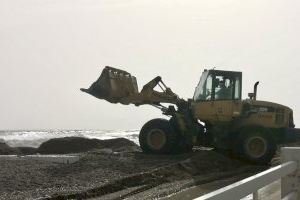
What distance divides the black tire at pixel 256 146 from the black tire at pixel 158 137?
2173 millimetres

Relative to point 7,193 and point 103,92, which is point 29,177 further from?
point 103,92

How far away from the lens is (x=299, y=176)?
5.85 m

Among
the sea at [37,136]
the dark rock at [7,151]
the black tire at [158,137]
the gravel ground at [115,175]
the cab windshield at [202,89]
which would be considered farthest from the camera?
the sea at [37,136]

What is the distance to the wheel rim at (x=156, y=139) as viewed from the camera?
17.7m

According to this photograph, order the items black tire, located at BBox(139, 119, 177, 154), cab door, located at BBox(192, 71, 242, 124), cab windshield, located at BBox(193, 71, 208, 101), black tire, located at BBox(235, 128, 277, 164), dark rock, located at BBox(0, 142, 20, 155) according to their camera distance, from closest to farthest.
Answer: black tire, located at BBox(235, 128, 277, 164) < black tire, located at BBox(139, 119, 177, 154) < cab door, located at BBox(192, 71, 242, 124) < cab windshield, located at BBox(193, 71, 208, 101) < dark rock, located at BBox(0, 142, 20, 155)

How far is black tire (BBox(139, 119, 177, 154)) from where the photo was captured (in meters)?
17.6

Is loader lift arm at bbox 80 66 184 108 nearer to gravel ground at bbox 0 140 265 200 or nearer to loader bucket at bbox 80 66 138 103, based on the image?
loader bucket at bbox 80 66 138 103

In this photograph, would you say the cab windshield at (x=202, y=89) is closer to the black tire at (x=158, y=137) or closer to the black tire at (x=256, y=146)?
the black tire at (x=158, y=137)

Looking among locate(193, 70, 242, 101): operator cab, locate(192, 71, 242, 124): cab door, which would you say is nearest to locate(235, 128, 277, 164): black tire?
locate(192, 71, 242, 124): cab door

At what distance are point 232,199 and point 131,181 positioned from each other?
28.1 ft

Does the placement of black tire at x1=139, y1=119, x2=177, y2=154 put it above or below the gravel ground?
above

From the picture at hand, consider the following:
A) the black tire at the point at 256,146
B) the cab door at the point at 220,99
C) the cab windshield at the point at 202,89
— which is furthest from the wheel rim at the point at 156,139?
the black tire at the point at 256,146

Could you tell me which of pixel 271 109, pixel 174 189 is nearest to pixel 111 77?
pixel 271 109

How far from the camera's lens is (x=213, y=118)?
706 inches
